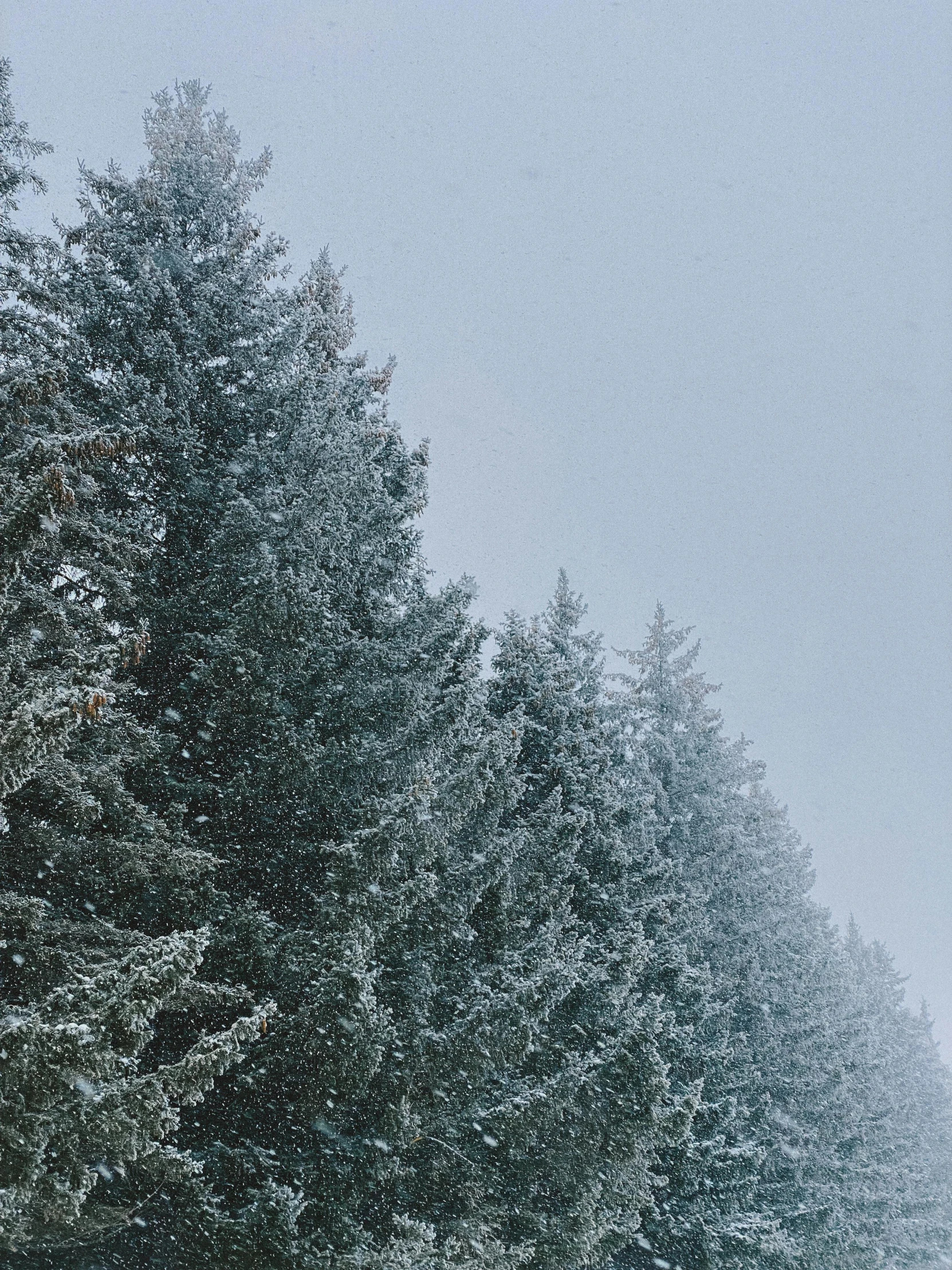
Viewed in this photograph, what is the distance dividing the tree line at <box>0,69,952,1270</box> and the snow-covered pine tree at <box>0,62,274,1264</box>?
3cm

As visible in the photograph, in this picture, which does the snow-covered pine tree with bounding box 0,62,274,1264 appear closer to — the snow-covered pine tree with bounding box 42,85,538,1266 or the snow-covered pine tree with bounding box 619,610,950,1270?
the snow-covered pine tree with bounding box 42,85,538,1266

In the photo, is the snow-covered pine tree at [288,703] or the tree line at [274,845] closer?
the tree line at [274,845]

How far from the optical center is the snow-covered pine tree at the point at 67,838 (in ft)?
15.0

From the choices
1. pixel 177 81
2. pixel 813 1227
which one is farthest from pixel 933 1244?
pixel 177 81

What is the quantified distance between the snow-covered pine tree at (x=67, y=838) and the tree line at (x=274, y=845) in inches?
1.1

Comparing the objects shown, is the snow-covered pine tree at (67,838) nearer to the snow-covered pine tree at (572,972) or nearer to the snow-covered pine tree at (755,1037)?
the snow-covered pine tree at (572,972)

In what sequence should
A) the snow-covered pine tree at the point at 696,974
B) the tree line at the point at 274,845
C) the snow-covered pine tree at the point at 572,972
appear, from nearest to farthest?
the tree line at the point at 274,845, the snow-covered pine tree at the point at 572,972, the snow-covered pine tree at the point at 696,974

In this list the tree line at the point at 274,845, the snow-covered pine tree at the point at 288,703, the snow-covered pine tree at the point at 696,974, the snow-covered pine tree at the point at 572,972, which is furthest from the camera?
the snow-covered pine tree at the point at 696,974

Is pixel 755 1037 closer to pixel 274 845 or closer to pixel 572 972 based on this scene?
pixel 572 972

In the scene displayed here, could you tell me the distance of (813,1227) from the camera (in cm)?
1706

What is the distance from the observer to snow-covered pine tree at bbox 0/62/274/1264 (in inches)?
179

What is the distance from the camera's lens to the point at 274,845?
833 cm

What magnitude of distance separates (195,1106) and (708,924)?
434 inches

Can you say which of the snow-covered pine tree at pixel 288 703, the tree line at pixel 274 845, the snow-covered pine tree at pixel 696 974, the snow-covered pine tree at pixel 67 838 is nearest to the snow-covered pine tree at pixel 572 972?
the tree line at pixel 274 845
